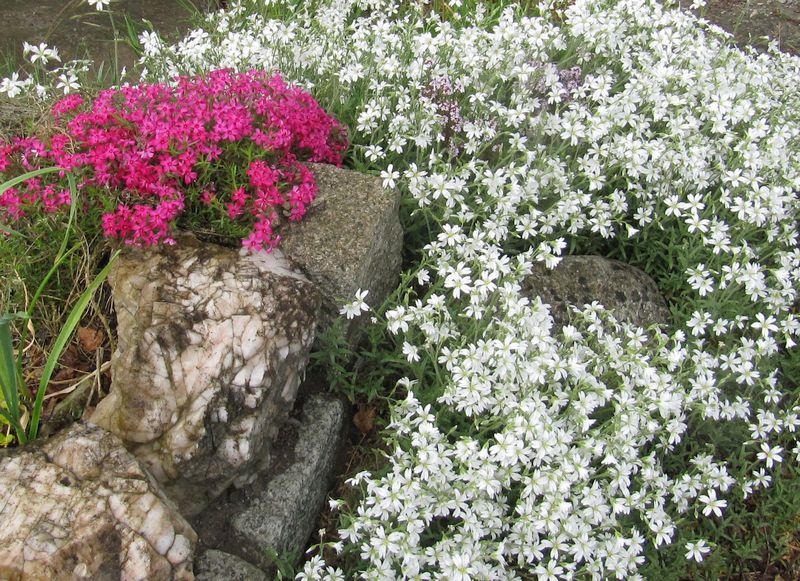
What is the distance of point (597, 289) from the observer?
469 centimetres

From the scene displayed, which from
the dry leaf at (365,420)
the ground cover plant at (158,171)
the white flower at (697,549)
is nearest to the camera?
the white flower at (697,549)

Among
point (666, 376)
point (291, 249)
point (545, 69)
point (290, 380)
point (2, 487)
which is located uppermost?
point (545, 69)

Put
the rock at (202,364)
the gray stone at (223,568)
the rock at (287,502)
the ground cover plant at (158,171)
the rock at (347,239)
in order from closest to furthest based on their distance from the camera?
1. the gray stone at (223,568)
2. the rock at (202,364)
3. the rock at (287,502)
4. the ground cover plant at (158,171)
5. the rock at (347,239)

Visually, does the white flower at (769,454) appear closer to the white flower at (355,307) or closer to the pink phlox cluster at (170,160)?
the white flower at (355,307)

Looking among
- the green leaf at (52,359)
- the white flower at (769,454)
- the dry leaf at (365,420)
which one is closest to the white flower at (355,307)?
the dry leaf at (365,420)

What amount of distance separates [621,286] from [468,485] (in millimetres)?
1953

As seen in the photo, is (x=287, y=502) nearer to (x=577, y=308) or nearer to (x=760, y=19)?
(x=577, y=308)

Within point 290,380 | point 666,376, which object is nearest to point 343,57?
point 290,380

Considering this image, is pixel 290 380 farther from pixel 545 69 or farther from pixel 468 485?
pixel 545 69

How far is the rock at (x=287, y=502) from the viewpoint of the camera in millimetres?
3443

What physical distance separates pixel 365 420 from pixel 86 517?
1.63 metres

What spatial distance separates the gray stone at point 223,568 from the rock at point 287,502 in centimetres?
11

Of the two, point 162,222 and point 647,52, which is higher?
point 647,52

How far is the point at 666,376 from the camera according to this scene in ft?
12.6
